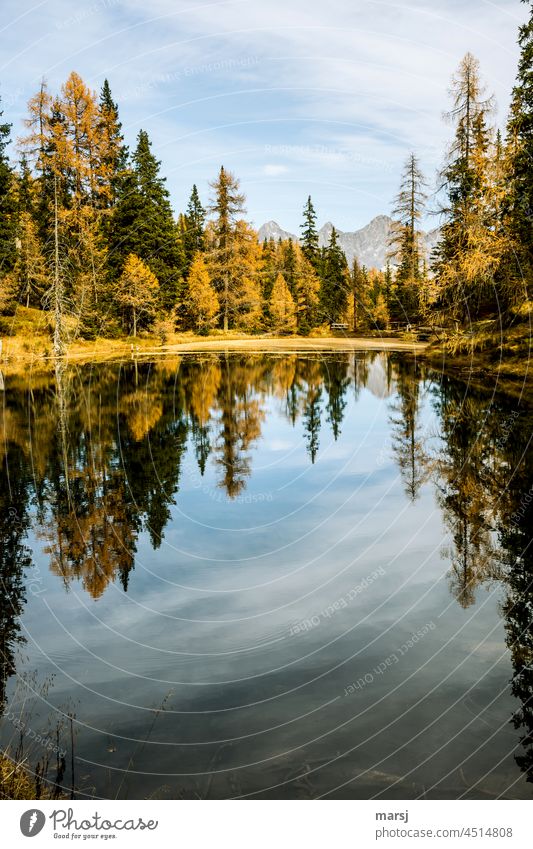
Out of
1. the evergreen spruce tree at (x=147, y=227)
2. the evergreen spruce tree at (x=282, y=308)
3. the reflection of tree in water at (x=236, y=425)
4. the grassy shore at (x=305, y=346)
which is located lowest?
the reflection of tree in water at (x=236, y=425)

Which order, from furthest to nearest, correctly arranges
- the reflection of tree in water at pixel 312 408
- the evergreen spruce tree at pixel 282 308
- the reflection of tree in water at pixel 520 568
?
the evergreen spruce tree at pixel 282 308 → the reflection of tree in water at pixel 312 408 → the reflection of tree in water at pixel 520 568

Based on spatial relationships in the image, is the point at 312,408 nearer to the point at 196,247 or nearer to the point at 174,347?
the point at 174,347

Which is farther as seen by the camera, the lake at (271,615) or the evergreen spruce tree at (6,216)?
the evergreen spruce tree at (6,216)

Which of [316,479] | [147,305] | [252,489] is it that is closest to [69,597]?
[252,489]

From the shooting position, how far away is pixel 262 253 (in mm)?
99875

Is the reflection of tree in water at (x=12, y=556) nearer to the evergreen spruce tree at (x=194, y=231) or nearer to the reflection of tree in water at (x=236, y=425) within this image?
the reflection of tree in water at (x=236, y=425)

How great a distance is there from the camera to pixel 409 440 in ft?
70.7

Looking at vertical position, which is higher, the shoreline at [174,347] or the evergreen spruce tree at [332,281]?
the evergreen spruce tree at [332,281]

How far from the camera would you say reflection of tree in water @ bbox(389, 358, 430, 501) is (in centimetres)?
1712

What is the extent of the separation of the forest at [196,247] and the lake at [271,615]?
61.3 ft
